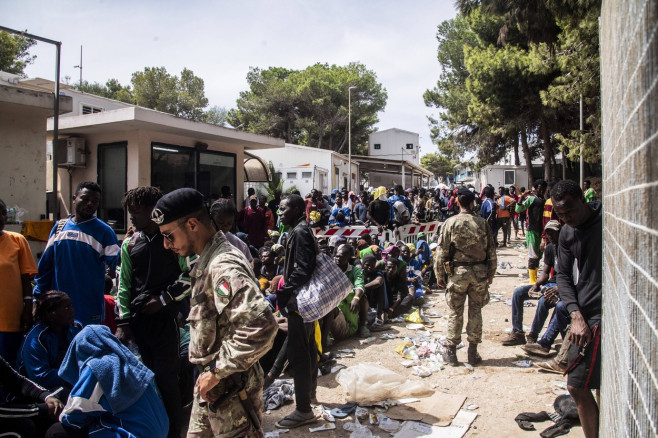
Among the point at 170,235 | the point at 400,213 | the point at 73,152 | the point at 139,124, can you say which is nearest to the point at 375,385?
the point at 170,235

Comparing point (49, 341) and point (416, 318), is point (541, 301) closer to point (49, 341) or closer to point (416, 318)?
point (416, 318)

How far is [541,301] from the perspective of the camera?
17.9 feet

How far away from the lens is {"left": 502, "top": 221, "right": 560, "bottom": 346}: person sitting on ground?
5.49 meters

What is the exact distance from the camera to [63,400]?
3086mm

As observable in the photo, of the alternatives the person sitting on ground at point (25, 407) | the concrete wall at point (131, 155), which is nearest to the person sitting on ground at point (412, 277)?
the concrete wall at point (131, 155)

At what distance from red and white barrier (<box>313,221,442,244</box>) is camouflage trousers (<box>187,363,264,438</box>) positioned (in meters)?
6.34

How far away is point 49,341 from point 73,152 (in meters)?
7.66

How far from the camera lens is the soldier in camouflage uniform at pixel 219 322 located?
77.3 inches

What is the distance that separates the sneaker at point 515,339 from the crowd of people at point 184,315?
0.32m

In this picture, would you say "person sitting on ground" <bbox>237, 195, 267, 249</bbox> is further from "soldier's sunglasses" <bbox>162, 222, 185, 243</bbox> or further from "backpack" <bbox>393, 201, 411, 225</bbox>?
"soldier's sunglasses" <bbox>162, 222, 185, 243</bbox>

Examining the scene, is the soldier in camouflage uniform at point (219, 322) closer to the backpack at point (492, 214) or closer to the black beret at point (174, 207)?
the black beret at point (174, 207)

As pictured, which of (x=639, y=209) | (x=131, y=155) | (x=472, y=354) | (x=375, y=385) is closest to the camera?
(x=639, y=209)

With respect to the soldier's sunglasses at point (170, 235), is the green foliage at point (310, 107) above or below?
above

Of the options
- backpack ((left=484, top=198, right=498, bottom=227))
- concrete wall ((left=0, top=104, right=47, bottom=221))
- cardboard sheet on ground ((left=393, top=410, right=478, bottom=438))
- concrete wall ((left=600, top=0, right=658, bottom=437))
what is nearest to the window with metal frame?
concrete wall ((left=0, top=104, right=47, bottom=221))
